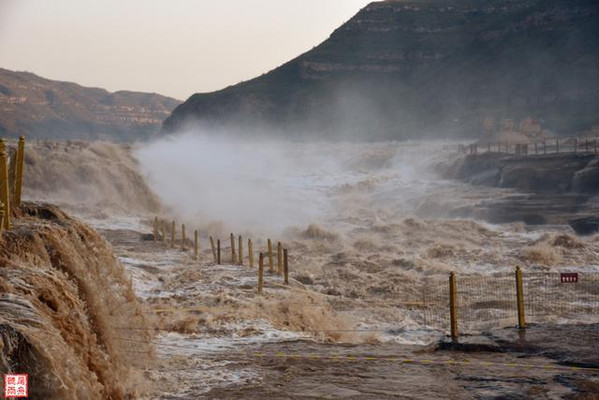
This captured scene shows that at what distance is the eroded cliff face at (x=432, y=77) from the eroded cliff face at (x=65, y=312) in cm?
9299

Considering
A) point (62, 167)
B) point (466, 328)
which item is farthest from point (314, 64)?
point (466, 328)

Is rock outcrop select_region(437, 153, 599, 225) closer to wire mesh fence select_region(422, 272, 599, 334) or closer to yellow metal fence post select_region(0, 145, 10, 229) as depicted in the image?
wire mesh fence select_region(422, 272, 599, 334)

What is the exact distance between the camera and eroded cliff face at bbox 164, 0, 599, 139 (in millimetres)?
121688

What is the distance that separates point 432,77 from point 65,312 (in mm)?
152406

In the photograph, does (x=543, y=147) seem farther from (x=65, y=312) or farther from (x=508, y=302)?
(x=65, y=312)

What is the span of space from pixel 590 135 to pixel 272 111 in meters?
85.1

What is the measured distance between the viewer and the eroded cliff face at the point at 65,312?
216 inches

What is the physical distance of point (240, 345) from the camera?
1222cm

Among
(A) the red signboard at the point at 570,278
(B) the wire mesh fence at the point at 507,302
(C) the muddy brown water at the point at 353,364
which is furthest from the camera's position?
(B) the wire mesh fence at the point at 507,302

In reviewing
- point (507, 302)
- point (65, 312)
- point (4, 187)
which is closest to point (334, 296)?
point (507, 302)

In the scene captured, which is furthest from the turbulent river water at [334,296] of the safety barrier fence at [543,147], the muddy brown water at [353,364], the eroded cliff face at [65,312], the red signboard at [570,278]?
the safety barrier fence at [543,147]

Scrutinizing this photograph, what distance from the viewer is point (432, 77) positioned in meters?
154

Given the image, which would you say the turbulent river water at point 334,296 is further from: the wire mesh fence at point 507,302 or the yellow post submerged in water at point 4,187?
the yellow post submerged in water at point 4,187

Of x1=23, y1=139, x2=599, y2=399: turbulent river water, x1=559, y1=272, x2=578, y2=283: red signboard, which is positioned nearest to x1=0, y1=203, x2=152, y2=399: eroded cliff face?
x1=23, y1=139, x2=599, y2=399: turbulent river water
